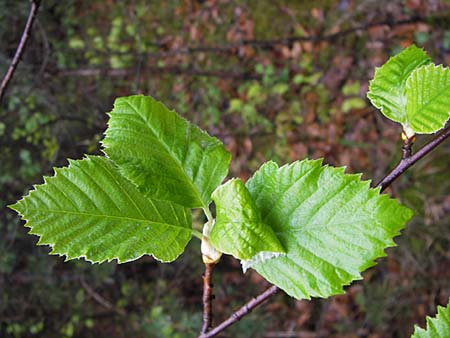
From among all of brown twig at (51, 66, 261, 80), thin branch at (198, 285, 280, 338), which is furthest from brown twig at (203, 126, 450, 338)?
brown twig at (51, 66, 261, 80)

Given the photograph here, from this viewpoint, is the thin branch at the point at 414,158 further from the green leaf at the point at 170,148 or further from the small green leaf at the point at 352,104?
the small green leaf at the point at 352,104

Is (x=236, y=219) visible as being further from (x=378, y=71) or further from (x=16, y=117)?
(x=16, y=117)

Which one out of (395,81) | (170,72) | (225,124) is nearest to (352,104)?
(225,124)

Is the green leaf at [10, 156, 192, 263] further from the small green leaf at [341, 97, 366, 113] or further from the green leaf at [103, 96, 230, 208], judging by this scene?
the small green leaf at [341, 97, 366, 113]

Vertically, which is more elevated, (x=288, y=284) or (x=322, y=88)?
(x=322, y=88)

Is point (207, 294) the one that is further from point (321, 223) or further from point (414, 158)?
point (414, 158)

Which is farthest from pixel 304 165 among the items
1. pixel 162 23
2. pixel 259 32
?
pixel 162 23

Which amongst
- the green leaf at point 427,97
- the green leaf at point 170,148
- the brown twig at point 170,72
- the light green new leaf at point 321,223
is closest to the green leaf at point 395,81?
the green leaf at point 427,97
